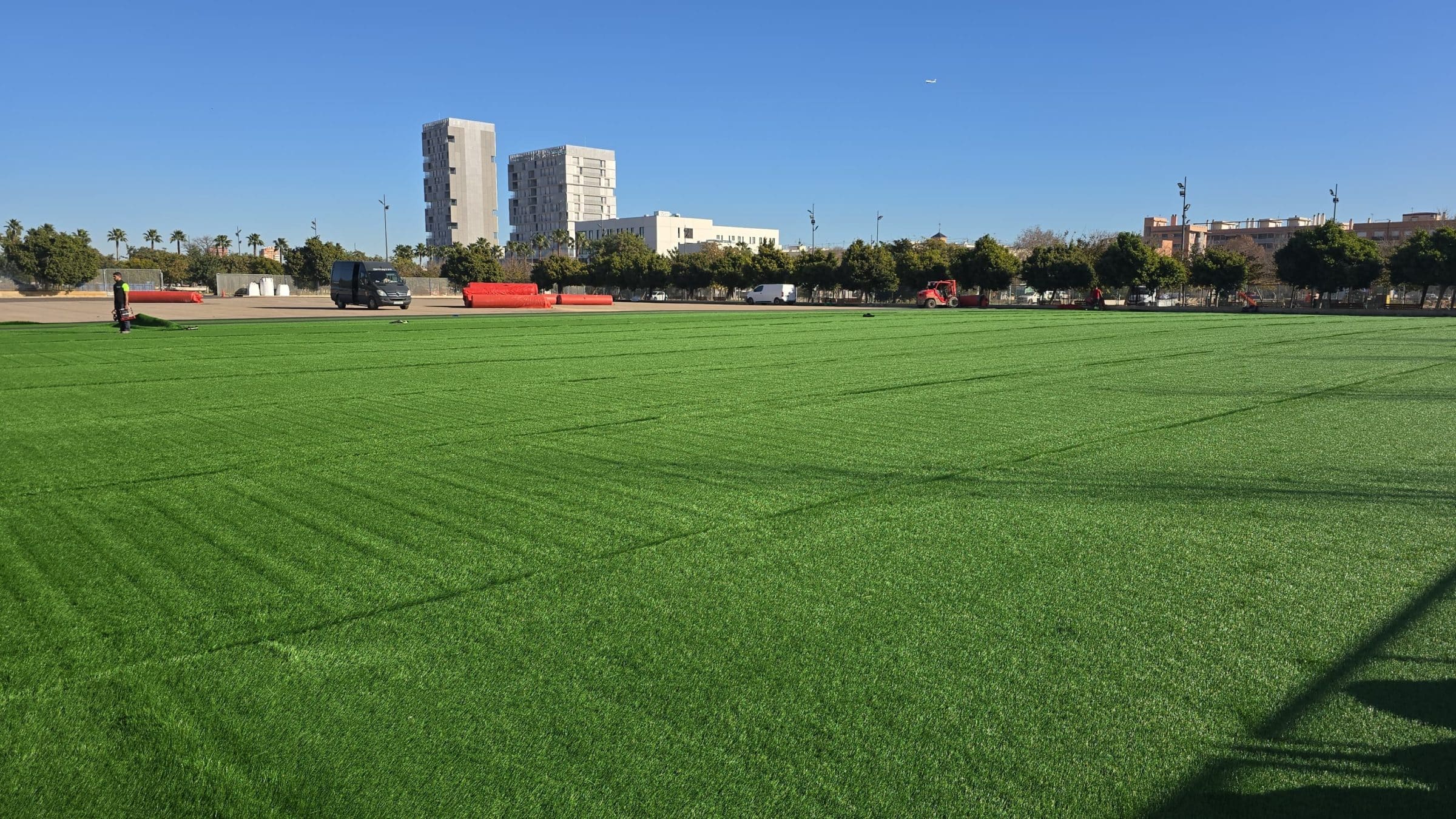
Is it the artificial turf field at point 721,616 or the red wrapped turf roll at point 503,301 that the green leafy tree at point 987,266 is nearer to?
the red wrapped turf roll at point 503,301

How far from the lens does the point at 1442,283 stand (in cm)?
4997

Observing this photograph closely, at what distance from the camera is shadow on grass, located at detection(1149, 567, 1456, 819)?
229cm

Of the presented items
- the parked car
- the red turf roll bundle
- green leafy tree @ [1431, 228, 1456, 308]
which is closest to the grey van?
the red turf roll bundle

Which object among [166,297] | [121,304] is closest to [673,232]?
[166,297]

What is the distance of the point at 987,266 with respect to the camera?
65.4 meters

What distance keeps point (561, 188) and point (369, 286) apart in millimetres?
156738

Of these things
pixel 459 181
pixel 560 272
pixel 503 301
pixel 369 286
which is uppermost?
pixel 459 181

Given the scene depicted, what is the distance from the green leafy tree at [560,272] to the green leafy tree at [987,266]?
1538 inches

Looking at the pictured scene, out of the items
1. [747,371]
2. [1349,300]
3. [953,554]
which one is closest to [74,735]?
[953,554]

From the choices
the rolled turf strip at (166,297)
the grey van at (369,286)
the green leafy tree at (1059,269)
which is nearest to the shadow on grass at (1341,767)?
the grey van at (369,286)

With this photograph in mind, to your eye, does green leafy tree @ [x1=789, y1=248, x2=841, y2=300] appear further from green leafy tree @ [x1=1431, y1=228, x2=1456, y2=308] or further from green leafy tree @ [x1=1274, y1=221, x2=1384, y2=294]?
green leafy tree @ [x1=1431, y1=228, x2=1456, y2=308]

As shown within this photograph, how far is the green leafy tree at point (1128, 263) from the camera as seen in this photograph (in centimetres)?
5825

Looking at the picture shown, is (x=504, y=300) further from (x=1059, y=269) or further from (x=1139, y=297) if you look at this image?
(x=1139, y=297)

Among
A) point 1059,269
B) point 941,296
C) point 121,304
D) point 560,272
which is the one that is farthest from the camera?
point 560,272
